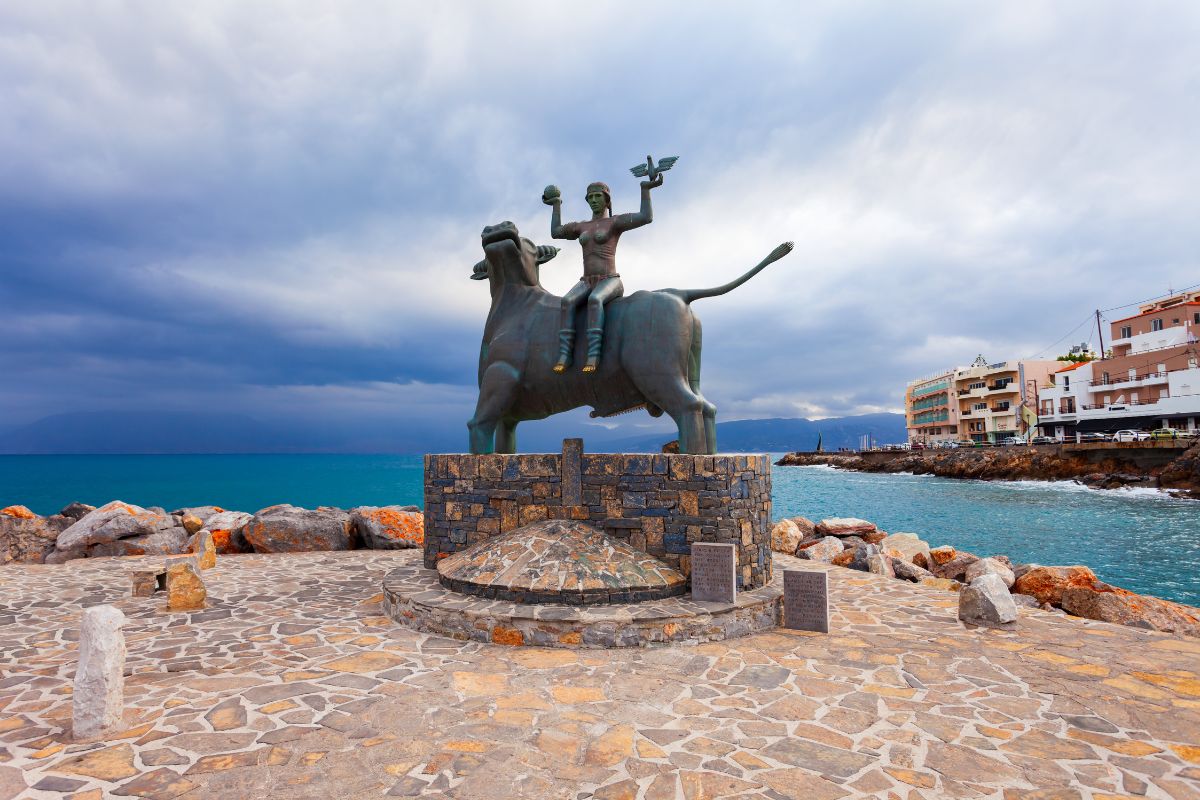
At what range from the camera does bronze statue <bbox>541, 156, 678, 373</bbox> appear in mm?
7590

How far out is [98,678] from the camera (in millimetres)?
3949

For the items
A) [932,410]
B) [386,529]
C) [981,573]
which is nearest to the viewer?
[981,573]

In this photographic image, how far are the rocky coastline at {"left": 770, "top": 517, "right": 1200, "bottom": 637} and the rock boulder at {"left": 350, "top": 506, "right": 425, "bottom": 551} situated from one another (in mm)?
7550

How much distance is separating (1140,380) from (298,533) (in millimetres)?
52663

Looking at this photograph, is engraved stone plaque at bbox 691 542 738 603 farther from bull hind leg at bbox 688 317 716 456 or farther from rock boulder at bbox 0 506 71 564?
rock boulder at bbox 0 506 71 564

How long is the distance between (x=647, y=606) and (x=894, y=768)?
2.86 meters

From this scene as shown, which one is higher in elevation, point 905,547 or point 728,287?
point 728,287

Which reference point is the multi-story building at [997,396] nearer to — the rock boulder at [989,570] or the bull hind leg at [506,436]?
the rock boulder at [989,570]

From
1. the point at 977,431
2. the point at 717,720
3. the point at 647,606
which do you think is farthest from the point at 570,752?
the point at 977,431

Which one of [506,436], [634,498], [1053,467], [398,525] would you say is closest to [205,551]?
[398,525]

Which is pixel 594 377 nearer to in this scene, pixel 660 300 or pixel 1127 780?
pixel 660 300

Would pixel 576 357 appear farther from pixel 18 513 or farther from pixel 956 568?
pixel 18 513

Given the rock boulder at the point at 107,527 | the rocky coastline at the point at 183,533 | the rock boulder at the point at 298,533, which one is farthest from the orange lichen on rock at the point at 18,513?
the rock boulder at the point at 298,533

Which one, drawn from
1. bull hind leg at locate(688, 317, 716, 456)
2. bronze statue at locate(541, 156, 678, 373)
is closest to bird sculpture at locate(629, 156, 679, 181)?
bronze statue at locate(541, 156, 678, 373)
